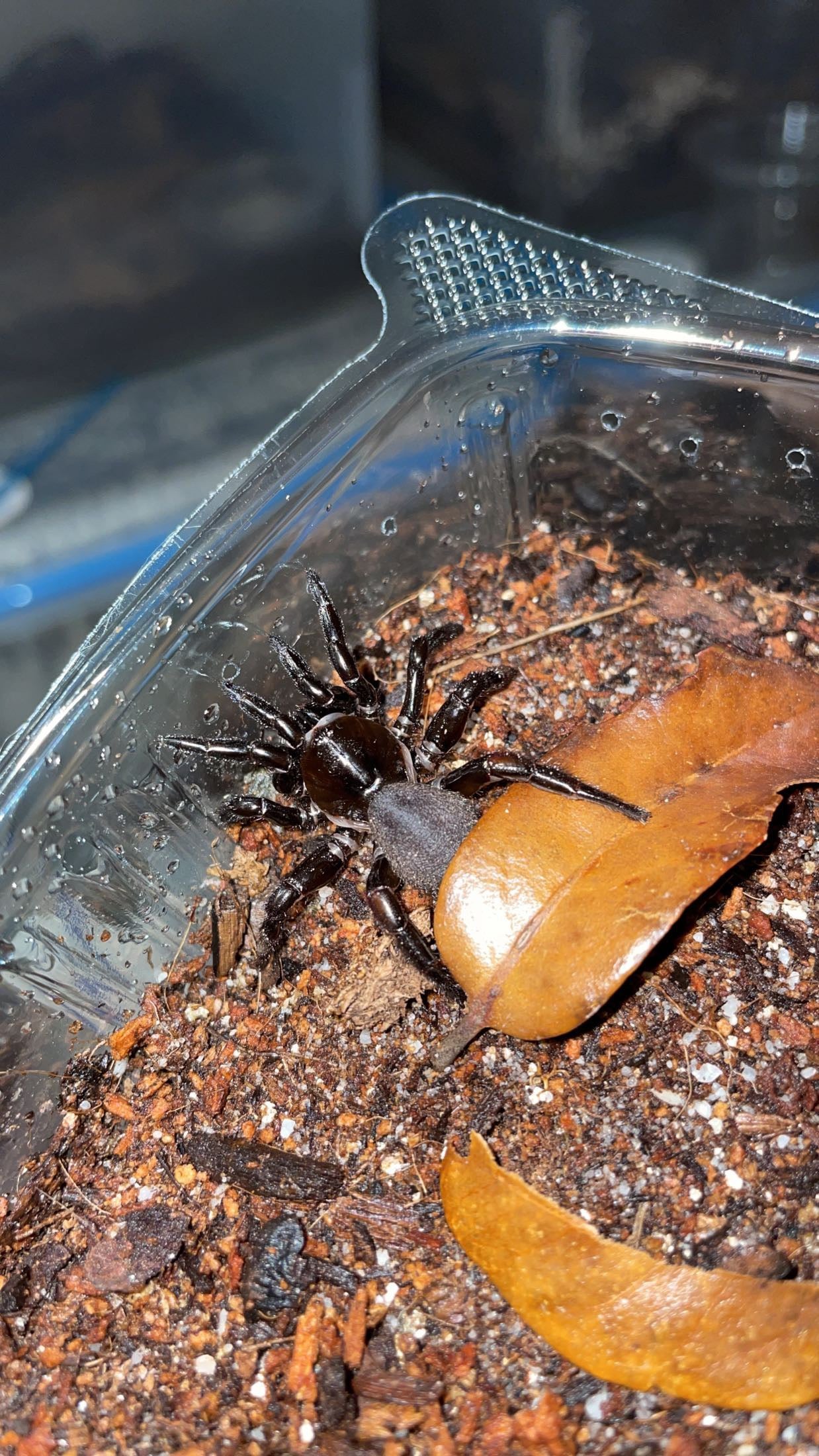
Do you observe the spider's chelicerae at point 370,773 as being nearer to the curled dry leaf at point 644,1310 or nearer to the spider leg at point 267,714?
the spider leg at point 267,714

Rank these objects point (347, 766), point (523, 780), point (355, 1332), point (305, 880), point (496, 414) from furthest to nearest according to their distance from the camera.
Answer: point (496, 414) → point (347, 766) → point (305, 880) → point (523, 780) → point (355, 1332)

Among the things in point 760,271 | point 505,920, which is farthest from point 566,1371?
point 760,271

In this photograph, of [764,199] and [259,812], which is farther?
[764,199]

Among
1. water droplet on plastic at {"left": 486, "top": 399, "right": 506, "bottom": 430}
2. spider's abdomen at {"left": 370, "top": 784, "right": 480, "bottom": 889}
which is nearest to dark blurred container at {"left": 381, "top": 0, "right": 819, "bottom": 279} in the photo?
water droplet on plastic at {"left": 486, "top": 399, "right": 506, "bottom": 430}

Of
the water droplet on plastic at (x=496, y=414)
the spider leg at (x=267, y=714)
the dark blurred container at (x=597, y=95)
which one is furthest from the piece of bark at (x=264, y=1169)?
the dark blurred container at (x=597, y=95)

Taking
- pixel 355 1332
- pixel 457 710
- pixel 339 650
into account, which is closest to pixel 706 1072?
pixel 355 1332

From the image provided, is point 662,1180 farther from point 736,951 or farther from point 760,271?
point 760,271

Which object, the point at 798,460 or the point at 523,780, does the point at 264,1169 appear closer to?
the point at 523,780

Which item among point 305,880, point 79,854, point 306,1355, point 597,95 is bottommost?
point 306,1355
